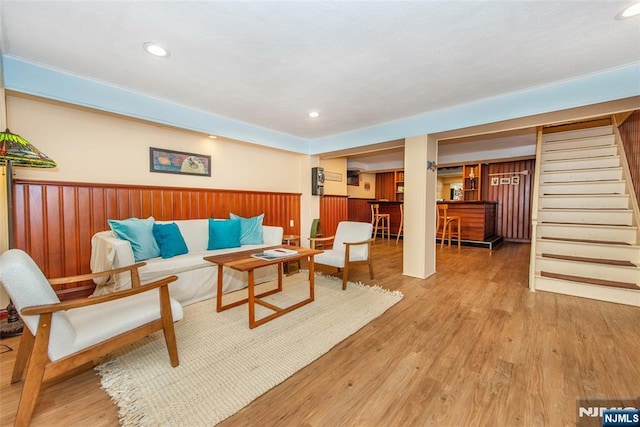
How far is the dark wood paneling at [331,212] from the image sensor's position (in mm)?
6057

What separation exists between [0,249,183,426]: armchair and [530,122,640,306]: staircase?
407 cm

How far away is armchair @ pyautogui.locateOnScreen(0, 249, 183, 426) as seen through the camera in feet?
3.95

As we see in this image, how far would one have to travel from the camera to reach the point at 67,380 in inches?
62.5

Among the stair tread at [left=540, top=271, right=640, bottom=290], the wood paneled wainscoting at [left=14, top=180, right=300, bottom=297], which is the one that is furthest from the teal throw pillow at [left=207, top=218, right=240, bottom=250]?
the stair tread at [left=540, top=271, right=640, bottom=290]

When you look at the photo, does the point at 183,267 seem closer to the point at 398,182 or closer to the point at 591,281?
the point at 591,281

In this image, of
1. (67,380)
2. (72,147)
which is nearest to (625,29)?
(67,380)

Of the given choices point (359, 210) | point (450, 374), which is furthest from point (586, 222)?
point (359, 210)

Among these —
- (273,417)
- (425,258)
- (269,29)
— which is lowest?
(273,417)

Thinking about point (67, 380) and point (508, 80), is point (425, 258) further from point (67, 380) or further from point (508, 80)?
point (67, 380)

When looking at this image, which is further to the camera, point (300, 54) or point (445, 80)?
point (445, 80)

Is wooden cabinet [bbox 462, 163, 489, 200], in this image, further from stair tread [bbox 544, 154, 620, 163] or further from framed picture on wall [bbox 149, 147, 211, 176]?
framed picture on wall [bbox 149, 147, 211, 176]

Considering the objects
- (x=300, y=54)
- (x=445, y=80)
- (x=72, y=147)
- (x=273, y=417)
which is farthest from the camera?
(x=72, y=147)

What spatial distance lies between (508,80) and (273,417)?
348 centimetres

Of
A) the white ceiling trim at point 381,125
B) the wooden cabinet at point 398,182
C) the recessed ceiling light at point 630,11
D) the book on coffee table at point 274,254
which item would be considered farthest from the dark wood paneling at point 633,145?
the wooden cabinet at point 398,182
